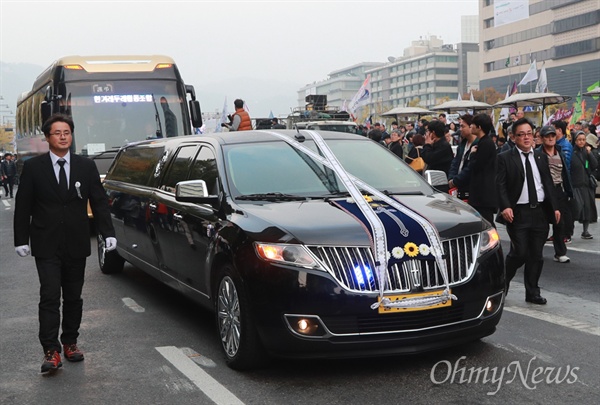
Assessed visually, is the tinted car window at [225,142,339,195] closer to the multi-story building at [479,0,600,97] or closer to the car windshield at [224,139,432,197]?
the car windshield at [224,139,432,197]

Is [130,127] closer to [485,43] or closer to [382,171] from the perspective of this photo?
[382,171]

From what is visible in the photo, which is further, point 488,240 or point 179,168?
point 179,168

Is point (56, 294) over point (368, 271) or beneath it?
beneath

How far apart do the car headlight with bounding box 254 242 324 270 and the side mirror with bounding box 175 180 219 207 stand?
1.03 meters

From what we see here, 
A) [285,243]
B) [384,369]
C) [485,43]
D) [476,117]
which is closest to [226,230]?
[285,243]

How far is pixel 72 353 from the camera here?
6.01m

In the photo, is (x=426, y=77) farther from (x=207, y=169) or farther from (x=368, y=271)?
(x=368, y=271)

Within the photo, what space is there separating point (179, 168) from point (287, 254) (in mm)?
2651

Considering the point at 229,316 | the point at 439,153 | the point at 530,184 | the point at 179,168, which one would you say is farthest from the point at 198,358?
the point at 439,153

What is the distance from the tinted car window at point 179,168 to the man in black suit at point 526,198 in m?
2.91

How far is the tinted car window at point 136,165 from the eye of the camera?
27.8 ft

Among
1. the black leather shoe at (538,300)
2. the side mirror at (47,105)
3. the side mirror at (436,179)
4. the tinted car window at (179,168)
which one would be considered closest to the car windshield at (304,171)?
the side mirror at (436,179)

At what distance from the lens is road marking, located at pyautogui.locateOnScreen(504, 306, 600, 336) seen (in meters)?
6.61

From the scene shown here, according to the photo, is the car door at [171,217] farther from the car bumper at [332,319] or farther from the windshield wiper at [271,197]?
the car bumper at [332,319]
